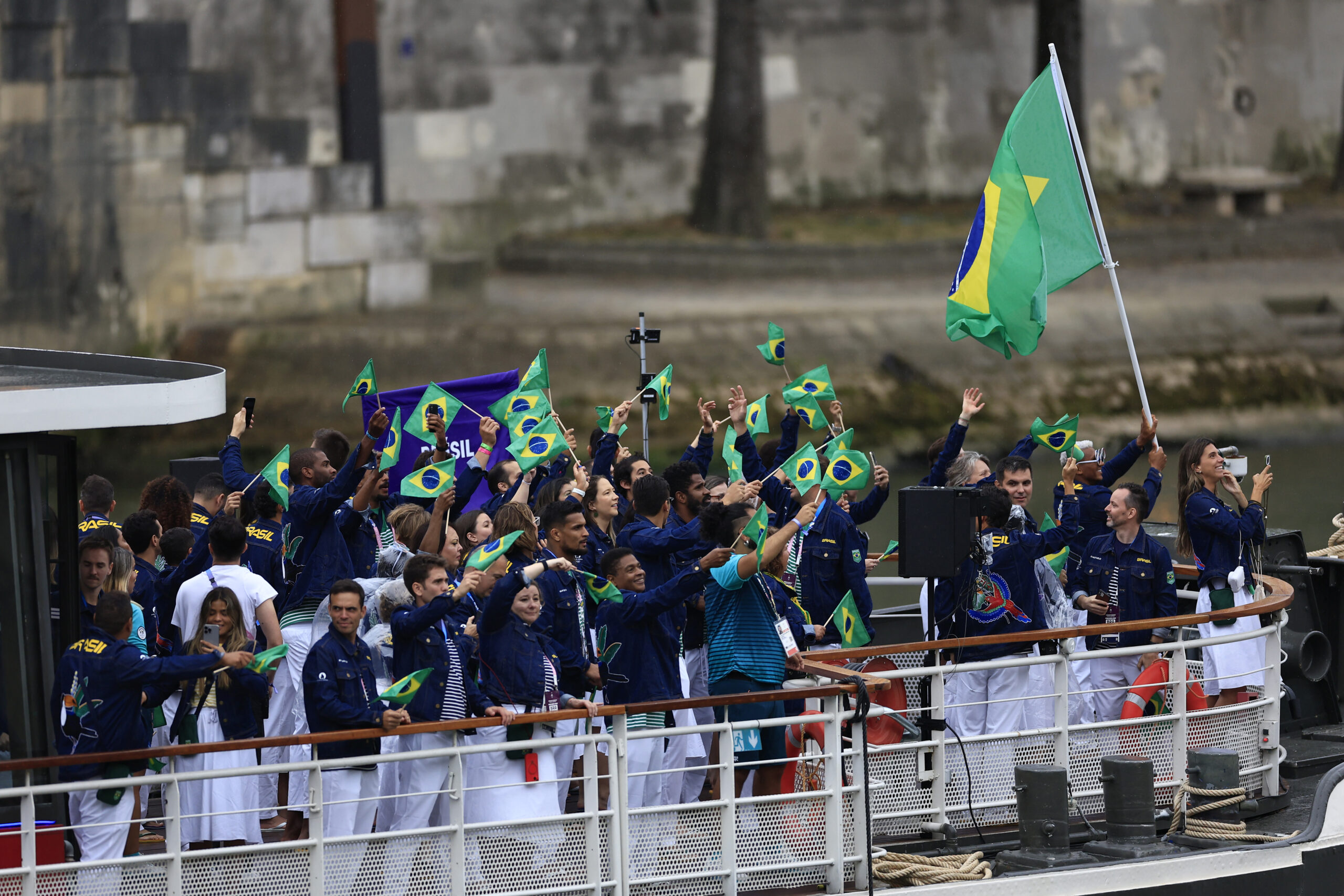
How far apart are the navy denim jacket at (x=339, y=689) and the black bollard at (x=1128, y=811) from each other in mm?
2953

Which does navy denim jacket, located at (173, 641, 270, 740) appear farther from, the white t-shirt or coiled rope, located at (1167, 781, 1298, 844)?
coiled rope, located at (1167, 781, 1298, 844)

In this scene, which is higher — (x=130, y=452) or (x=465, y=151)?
(x=465, y=151)

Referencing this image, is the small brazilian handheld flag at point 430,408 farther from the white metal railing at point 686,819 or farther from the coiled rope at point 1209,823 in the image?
the coiled rope at point 1209,823

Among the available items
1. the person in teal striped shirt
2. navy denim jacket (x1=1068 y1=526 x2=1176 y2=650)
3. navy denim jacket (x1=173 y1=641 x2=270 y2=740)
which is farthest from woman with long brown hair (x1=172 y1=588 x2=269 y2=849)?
navy denim jacket (x1=1068 y1=526 x2=1176 y2=650)

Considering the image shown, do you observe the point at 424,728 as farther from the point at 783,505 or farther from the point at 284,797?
the point at 783,505

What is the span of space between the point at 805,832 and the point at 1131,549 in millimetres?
2691

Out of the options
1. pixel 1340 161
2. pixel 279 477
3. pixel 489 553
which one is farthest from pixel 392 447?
pixel 1340 161

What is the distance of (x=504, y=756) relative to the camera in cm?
706

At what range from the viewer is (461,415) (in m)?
11.6

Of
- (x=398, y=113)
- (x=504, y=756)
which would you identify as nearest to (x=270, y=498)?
(x=504, y=756)

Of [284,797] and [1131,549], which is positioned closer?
[284,797]

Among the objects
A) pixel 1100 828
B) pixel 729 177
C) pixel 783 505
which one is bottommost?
pixel 1100 828

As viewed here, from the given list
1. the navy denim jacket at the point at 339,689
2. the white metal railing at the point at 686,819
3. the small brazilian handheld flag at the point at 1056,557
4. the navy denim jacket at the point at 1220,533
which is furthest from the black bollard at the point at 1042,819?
the navy denim jacket at the point at 339,689

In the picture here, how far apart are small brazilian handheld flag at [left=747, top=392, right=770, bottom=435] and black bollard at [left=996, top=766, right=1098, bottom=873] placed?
3257 mm
